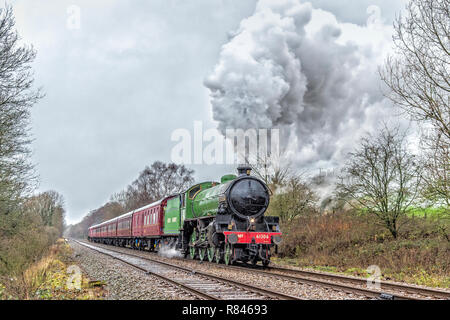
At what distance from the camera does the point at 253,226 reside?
14102 millimetres

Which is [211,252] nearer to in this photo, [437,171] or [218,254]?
[218,254]

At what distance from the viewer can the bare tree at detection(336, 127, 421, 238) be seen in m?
15.2

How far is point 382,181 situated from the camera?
15.7 meters

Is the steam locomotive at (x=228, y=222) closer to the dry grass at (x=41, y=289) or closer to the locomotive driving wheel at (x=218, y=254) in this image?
the locomotive driving wheel at (x=218, y=254)

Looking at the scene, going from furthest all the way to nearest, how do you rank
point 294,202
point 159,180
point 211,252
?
point 159,180, point 294,202, point 211,252

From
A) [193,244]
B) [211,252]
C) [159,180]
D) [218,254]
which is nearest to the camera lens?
[218,254]

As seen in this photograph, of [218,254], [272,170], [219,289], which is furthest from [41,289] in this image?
[272,170]

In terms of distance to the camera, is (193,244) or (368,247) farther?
(193,244)

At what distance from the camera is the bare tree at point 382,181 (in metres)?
15.2

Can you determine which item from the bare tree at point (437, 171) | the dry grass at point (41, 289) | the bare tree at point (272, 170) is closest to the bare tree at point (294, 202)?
the bare tree at point (272, 170)

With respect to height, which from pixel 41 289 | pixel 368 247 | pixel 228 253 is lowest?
pixel 41 289

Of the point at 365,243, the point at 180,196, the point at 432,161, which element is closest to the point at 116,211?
the point at 180,196

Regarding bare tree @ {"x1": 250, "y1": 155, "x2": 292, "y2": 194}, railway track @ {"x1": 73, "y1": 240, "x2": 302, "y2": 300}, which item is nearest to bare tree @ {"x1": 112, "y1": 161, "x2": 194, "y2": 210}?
bare tree @ {"x1": 250, "y1": 155, "x2": 292, "y2": 194}

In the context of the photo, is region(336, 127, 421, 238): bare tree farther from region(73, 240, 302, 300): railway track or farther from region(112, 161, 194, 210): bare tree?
region(112, 161, 194, 210): bare tree
